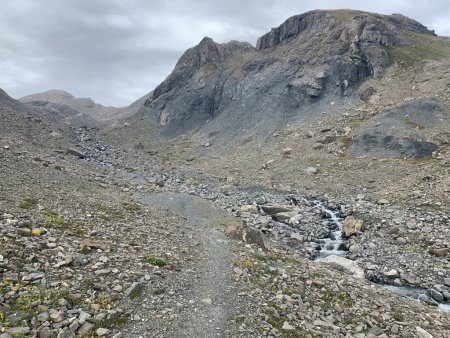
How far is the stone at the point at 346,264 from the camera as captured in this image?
75.9 ft

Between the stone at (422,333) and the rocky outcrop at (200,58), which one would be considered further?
the rocky outcrop at (200,58)

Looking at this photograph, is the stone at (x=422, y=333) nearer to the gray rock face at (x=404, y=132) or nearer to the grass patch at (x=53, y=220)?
the grass patch at (x=53, y=220)

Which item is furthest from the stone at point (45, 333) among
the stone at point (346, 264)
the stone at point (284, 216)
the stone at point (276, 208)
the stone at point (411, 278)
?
the stone at point (276, 208)

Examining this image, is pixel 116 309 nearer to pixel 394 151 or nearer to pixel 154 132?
pixel 394 151

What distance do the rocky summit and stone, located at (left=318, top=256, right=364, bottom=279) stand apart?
0.22 metres

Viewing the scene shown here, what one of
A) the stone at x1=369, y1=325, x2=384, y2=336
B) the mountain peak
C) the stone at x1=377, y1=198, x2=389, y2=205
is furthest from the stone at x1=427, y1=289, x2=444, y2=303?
the mountain peak

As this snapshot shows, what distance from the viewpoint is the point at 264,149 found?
69.1m

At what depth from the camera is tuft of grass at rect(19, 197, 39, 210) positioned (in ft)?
68.0

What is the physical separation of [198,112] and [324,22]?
144ft

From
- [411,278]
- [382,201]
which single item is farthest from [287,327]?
[382,201]

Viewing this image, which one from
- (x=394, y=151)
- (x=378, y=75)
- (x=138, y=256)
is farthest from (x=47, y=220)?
(x=378, y=75)

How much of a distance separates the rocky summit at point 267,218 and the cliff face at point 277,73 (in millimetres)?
677

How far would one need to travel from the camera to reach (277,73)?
9462 centimetres

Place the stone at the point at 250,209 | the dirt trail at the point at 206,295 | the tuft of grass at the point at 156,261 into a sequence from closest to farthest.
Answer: the dirt trail at the point at 206,295
the tuft of grass at the point at 156,261
the stone at the point at 250,209
